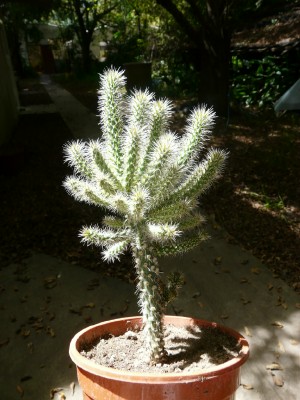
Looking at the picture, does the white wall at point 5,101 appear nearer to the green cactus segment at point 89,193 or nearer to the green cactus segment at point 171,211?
the green cactus segment at point 89,193

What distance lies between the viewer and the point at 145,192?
1565mm

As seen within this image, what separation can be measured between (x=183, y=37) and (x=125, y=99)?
12.2m

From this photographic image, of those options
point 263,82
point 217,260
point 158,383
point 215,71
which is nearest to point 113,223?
point 158,383

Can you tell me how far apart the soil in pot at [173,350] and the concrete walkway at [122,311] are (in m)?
1.38

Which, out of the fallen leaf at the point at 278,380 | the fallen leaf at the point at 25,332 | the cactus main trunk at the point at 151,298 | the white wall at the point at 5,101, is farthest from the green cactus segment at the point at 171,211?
the white wall at the point at 5,101

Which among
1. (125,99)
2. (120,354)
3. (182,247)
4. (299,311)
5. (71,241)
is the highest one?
(125,99)

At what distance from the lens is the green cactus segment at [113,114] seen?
5.71 feet

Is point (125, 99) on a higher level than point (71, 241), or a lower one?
higher

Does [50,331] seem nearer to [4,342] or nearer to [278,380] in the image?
[4,342]

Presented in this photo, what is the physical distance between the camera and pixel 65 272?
4547 mm

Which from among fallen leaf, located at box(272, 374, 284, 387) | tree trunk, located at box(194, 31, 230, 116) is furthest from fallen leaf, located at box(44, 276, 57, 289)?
tree trunk, located at box(194, 31, 230, 116)

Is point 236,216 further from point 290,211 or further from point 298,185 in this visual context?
point 298,185

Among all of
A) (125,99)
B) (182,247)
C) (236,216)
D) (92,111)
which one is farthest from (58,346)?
(92,111)

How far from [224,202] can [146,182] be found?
14.7 feet
